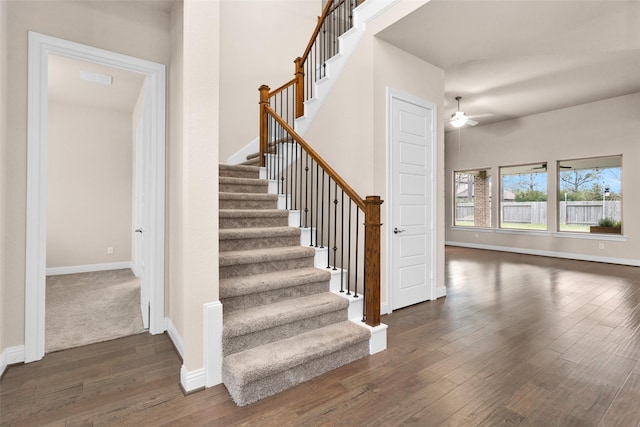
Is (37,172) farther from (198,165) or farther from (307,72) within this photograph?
(307,72)

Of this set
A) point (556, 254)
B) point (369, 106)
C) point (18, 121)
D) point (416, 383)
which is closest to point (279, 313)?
point (416, 383)

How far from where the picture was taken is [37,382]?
2096mm

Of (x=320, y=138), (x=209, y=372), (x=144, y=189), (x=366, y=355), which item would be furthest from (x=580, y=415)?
(x=144, y=189)

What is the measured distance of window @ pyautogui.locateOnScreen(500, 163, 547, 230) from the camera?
297 inches

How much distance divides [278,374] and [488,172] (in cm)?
857

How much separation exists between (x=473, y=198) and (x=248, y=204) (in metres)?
7.54

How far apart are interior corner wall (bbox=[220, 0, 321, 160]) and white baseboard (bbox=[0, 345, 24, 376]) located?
3534mm

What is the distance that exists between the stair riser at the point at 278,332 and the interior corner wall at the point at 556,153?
6.95 metres

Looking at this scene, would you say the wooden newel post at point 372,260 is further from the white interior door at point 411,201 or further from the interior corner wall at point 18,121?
the interior corner wall at point 18,121

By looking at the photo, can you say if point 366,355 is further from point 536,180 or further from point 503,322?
point 536,180

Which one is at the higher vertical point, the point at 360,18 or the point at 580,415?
the point at 360,18

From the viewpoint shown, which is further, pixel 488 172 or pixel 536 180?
pixel 488 172

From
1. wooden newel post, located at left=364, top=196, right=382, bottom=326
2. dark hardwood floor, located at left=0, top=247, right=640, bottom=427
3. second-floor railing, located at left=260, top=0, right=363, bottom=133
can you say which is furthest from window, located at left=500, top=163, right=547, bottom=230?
wooden newel post, located at left=364, top=196, right=382, bottom=326

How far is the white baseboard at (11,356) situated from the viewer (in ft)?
7.36
